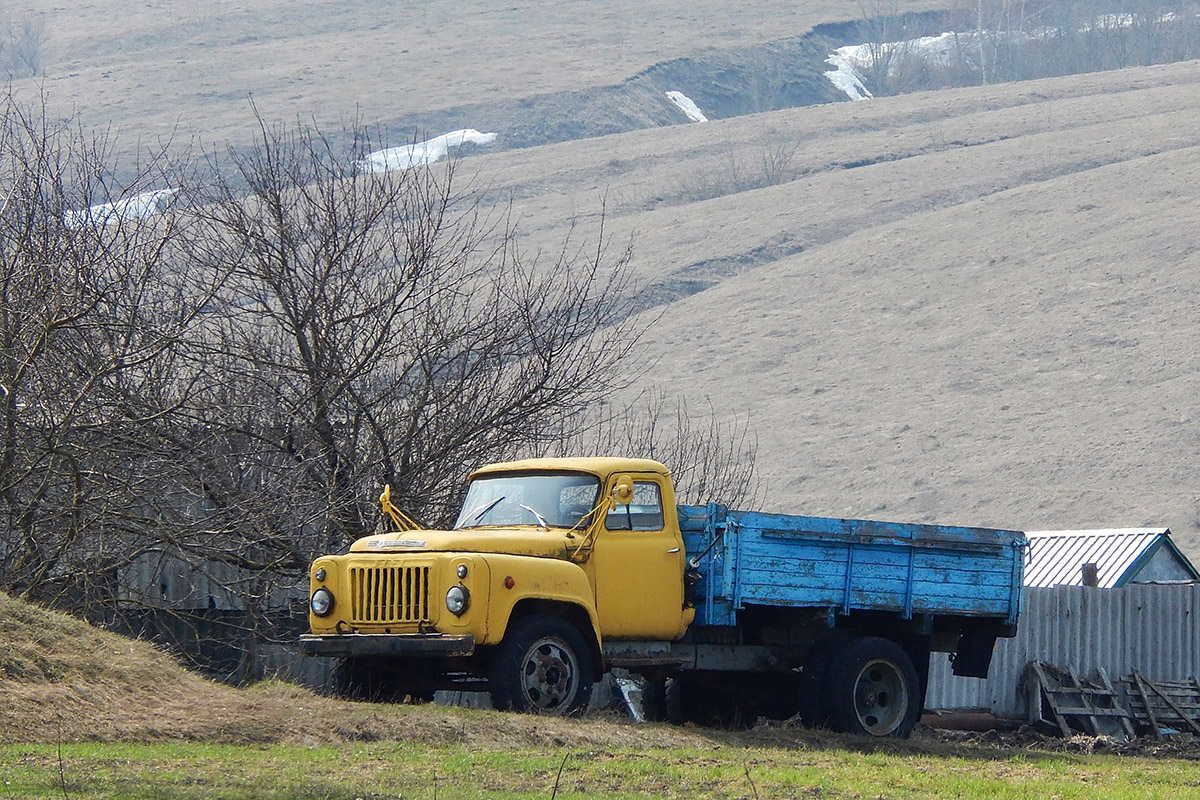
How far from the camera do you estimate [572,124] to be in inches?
5335

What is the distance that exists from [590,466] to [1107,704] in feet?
34.1

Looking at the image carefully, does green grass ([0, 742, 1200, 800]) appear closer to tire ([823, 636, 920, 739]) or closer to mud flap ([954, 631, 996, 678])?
tire ([823, 636, 920, 739])

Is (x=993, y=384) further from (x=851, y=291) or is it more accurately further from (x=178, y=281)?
(x=178, y=281)

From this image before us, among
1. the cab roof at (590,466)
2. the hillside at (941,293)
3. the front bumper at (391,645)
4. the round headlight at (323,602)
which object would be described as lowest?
the front bumper at (391,645)

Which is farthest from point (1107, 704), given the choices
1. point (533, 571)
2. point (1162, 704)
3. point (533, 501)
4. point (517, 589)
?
point (517, 589)

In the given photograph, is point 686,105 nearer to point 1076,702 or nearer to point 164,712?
point 1076,702

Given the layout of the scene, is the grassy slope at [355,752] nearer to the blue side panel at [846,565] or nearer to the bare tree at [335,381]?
the blue side panel at [846,565]

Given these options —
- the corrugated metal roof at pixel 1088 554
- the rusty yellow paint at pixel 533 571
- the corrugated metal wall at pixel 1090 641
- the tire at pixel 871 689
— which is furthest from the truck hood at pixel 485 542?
the corrugated metal roof at pixel 1088 554

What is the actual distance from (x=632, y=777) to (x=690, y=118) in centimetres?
14352

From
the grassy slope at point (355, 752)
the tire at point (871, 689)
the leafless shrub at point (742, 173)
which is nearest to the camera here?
the grassy slope at point (355, 752)

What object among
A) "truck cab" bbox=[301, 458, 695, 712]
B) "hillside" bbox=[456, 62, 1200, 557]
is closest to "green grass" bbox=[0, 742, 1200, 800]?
"truck cab" bbox=[301, 458, 695, 712]

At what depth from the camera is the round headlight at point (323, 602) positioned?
13.5 m

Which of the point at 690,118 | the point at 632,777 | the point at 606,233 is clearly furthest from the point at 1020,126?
the point at 632,777

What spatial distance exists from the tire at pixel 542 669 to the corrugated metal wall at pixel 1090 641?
28.7ft
